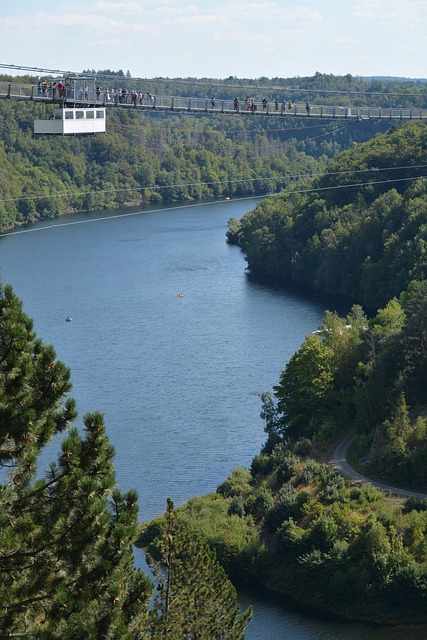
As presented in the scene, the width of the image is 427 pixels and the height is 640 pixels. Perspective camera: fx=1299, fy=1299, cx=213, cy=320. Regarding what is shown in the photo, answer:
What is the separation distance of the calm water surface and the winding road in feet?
9.58

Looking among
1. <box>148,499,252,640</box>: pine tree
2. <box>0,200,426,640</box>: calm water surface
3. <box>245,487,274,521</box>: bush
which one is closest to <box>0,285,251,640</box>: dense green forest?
<box>148,499,252,640</box>: pine tree

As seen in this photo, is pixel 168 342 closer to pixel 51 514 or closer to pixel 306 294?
pixel 306 294

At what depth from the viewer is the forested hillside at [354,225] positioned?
66.8 metres

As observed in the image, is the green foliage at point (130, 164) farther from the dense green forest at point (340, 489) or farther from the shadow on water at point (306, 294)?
the dense green forest at point (340, 489)

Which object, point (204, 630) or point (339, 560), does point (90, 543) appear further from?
point (339, 560)

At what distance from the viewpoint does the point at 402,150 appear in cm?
7700

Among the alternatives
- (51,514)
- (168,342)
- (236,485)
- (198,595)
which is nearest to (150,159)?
(168,342)

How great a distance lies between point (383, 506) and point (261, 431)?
28.6ft

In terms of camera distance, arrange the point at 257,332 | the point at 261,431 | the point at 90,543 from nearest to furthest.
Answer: the point at 90,543
the point at 261,431
the point at 257,332

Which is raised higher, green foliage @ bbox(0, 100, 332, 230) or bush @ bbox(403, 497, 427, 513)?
green foliage @ bbox(0, 100, 332, 230)

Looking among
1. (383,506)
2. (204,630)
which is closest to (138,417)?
(383,506)

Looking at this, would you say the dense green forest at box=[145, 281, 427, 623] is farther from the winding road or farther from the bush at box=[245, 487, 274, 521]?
the winding road

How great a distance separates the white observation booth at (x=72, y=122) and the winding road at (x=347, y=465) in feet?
40.4

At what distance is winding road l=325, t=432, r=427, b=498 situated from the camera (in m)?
36.2
